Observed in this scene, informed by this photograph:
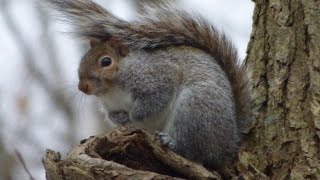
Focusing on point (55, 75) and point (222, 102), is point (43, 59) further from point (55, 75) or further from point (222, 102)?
point (222, 102)

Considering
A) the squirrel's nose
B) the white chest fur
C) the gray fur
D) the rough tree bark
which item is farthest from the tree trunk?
the squirrel's nose

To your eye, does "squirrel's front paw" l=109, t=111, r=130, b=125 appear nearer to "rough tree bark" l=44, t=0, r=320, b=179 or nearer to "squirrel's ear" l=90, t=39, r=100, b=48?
"squirrel's ear" l=90, t=39, r=100, b=48

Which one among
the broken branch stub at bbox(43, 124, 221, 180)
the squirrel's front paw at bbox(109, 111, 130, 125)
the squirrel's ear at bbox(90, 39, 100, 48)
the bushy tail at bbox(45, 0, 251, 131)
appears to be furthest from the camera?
the squirrel's ear at bbox(90, 39, 100, 48)

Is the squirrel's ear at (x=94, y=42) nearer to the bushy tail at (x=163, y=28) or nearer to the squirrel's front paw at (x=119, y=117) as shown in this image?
the bushy tail at (x=163, y=28)

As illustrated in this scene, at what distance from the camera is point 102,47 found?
2.78 meters

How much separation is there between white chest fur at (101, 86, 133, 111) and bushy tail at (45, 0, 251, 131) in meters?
0.20

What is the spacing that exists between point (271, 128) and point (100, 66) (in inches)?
29.1

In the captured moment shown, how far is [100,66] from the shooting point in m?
2.76

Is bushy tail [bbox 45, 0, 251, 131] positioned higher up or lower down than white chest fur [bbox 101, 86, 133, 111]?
higher up

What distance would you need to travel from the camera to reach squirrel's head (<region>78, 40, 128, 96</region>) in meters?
2.70

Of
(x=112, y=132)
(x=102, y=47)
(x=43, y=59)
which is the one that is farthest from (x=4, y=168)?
(x=43, y=59)

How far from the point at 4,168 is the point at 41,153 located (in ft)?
2.59

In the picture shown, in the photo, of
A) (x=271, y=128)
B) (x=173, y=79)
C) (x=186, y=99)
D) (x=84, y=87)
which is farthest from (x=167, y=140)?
(x=84, y=87)

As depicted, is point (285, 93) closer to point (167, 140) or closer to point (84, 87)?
point (167, 140)
